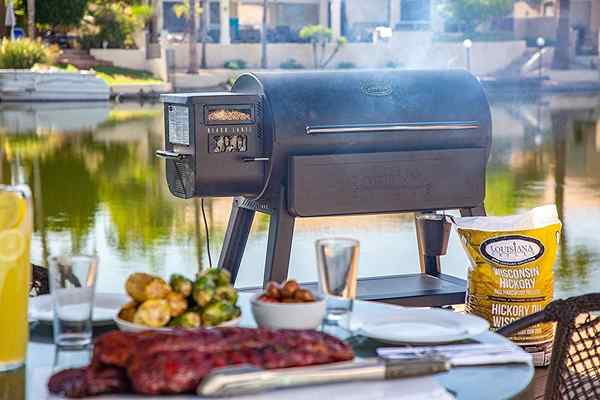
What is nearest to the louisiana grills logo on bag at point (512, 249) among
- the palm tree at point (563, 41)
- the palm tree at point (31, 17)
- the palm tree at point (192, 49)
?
the palm tree at point (192, 49)

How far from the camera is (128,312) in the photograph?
6.37 ft

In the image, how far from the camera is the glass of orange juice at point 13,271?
1847 millimetres

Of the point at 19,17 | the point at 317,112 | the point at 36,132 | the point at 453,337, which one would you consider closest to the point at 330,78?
the point at 317,112

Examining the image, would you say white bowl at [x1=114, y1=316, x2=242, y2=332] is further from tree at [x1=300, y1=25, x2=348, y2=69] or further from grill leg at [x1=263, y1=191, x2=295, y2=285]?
tree at [x1=300, y1=25, x2=348, y2=69]

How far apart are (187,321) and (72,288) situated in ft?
0.63

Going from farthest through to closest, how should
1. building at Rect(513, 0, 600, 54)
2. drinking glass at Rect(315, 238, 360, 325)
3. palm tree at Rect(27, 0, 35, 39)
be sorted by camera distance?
1. building at Rect(513, 0, 600, 54)
2. palm tree at Rect(27, 0, 35, 39)
3. drinking glass at Rect(315, 238, 360, 325)

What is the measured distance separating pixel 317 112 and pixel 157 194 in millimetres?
6265

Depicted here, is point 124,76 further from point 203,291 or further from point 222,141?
point 203,291

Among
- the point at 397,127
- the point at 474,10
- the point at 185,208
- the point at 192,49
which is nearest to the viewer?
the point at 397,127

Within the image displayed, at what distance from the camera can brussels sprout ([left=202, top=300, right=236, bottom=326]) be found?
75.1 inches

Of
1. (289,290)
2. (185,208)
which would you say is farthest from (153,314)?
(185,208)

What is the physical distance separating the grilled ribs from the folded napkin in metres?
0.15

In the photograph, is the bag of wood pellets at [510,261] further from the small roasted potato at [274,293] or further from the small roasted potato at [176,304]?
the small roasted potato at [176,304]

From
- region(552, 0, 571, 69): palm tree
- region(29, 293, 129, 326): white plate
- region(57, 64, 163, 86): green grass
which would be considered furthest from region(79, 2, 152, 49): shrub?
region(29, 293, 129, 326): white plate
